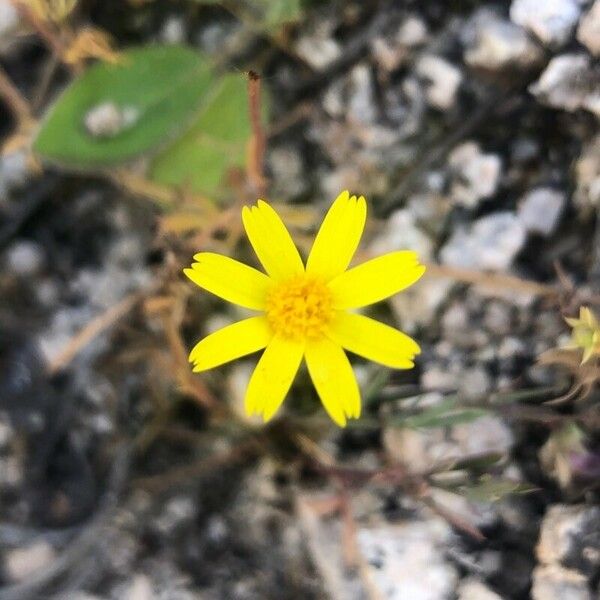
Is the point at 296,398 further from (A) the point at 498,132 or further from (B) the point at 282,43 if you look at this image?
(B) the point at 282,43

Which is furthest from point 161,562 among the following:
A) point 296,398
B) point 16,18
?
point 16,18

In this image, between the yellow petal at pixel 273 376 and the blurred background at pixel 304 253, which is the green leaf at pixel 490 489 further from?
the yellow petal at pixel 273 376

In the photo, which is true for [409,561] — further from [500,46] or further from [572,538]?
[500,46]

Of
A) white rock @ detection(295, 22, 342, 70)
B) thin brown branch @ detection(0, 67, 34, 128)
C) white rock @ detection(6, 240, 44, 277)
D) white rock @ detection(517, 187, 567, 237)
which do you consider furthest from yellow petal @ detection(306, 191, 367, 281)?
thin brown branch @ detection(0, 67, 34, 128)

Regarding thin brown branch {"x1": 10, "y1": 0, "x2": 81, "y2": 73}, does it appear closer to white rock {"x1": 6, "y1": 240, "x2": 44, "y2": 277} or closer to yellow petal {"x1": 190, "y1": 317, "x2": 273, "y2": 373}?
white rock {"x1": 6, "y1": 240, "x2": 44, "y2": 277}

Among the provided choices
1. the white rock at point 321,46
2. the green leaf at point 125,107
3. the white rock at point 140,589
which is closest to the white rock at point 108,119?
the green leaf at point 125,107
